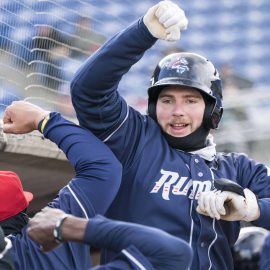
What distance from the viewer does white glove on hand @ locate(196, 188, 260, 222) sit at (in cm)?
240

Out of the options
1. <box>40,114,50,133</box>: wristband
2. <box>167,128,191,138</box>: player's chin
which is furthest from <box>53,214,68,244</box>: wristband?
<box>167,128,191,138</box>: player's chin

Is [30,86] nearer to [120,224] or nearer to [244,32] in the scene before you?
[120,224]

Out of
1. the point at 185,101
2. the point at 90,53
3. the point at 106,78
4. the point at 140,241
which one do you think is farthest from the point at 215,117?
the point at 90,53

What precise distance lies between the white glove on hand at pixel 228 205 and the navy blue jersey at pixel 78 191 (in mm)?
278

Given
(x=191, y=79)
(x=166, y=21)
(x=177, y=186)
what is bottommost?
(x=177, y=186)

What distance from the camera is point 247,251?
3377mm

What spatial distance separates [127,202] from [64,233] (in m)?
0.67

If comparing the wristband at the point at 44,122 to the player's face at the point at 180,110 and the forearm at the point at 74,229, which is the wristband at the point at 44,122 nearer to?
the player's face at the point at 180,110

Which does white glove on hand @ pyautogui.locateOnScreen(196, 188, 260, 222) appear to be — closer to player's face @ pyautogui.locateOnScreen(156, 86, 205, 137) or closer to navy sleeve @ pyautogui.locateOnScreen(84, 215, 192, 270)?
player's face @ pyautogui.locateOnScreen(156, 86, 205, 137)

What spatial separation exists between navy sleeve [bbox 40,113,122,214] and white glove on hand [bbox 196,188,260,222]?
28 centimetres

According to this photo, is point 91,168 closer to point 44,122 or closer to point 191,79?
point 44,122

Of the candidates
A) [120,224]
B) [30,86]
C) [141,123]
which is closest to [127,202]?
[141,123]

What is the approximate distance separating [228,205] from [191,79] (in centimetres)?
47

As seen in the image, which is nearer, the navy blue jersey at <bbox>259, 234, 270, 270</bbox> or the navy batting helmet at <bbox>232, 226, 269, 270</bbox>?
the navy blue jersey at <bbox>259, 234, 270, 270</bbox>
